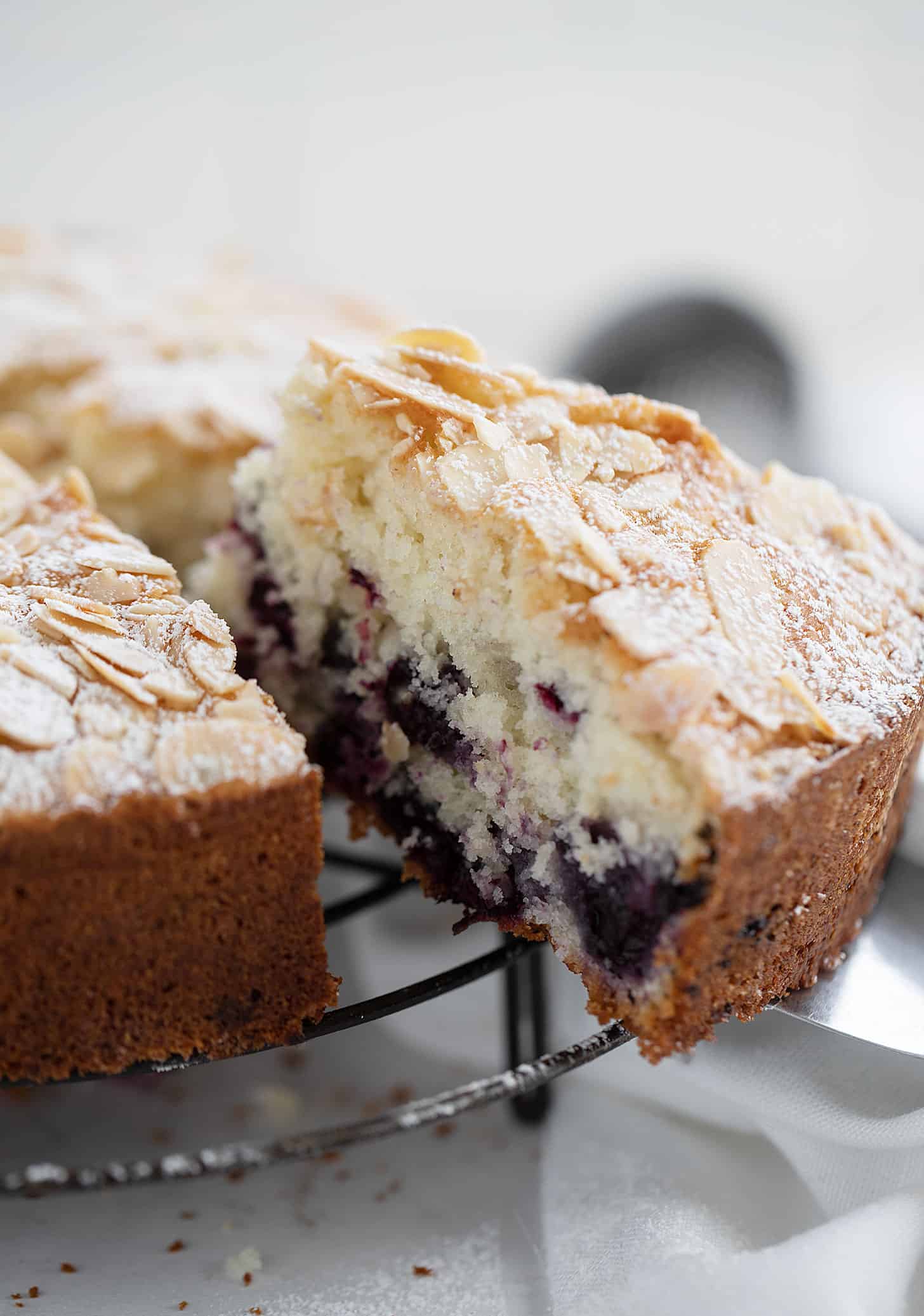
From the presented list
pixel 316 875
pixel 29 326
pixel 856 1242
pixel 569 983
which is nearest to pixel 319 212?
pixel 29 326

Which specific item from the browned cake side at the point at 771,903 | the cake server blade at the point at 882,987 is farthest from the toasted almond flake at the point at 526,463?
the cake server blade at the point at 882,987

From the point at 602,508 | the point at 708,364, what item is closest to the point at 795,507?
the point at 602,508

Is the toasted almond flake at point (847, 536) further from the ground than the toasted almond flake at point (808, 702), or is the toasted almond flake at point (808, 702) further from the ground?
the toasted almond flake at point (847, 536)

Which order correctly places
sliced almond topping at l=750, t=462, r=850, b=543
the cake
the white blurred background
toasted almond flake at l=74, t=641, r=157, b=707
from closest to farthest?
toasted almond flake at l=74, t=641, r=157, b=707
sliced almond topping at l=750, t=462, r=850, b=543
the cake
the white blurred background

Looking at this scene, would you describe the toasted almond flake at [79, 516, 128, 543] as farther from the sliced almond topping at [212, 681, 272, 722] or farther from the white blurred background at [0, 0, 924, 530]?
the white blurred background at [0, 0, 924, 530]

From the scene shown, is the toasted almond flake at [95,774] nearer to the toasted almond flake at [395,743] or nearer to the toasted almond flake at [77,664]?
the toasted almond flake at [77,664]

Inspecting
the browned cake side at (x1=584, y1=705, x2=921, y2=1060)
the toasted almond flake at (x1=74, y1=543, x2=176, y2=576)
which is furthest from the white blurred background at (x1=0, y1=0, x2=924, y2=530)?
the browned cake side at (x1=584, y1=705, x2=921, y2=1060)

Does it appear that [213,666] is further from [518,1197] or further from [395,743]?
[518,1197]
